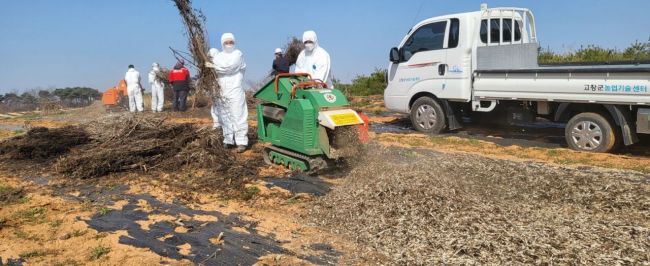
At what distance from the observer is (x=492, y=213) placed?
14.8 ft

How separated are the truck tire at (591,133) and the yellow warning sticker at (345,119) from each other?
404cm

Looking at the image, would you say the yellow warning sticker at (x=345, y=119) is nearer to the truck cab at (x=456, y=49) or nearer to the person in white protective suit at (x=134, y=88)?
the truck cab at (x=456, y=49)

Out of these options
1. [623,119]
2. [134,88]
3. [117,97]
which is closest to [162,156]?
[623,119]

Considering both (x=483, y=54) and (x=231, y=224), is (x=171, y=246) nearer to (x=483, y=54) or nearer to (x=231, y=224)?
(x=231, y=224)

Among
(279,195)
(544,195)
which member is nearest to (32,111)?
(279,195)

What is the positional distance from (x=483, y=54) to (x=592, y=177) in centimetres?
406

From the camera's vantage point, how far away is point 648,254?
3.64 metres

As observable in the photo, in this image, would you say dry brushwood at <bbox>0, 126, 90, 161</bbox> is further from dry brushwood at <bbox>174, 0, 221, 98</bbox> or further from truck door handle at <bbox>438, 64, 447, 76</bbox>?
truck door handle at <bbox>438, 64, 447, 76</bbox>

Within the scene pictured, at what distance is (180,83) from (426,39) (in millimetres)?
9695

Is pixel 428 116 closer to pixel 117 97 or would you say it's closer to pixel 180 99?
pixel 180 99

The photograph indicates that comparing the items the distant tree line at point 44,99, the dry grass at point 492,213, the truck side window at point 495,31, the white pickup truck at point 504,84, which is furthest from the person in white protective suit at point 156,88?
the dry grass at point 492,213

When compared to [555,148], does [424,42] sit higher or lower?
higher

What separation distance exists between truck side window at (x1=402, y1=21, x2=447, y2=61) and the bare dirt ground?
3483 mm

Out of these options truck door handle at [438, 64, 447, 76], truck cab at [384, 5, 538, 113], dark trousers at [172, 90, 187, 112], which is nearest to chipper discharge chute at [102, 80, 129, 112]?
dark trousers at [172, 90, 187, 112]
